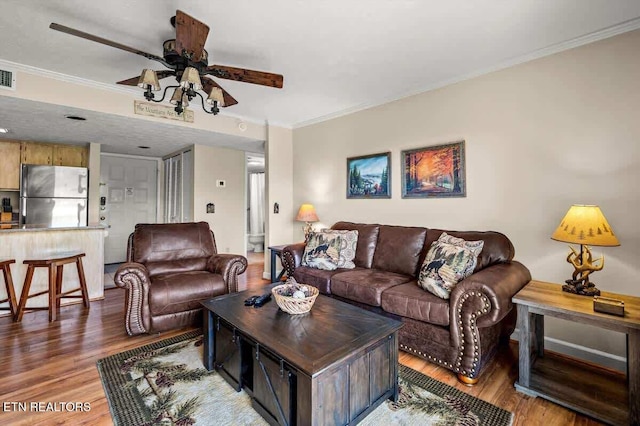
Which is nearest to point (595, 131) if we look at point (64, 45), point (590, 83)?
point (590, 83)

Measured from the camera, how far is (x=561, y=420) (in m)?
1.61

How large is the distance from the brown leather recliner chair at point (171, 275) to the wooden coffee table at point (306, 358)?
73 centimetres

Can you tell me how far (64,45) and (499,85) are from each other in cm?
378

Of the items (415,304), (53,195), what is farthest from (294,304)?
(53,195)

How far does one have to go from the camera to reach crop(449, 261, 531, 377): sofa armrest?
1826 millimetres

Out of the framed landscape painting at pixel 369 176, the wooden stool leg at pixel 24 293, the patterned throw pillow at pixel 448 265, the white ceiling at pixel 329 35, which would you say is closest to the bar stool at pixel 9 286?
the wooden stool leg at pixel 24 293

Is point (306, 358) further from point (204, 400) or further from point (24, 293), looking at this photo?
point (24, 293)

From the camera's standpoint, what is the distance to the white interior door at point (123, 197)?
5.78 meters

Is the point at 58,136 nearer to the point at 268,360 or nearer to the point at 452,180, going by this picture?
the point at 268,360

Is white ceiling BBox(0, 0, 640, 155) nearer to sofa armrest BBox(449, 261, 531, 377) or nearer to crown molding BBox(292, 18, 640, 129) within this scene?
crown molding BBox(292, 18, 640, 129)

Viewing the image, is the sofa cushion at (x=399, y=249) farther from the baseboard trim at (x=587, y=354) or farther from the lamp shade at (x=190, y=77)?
the lamp shade at (x=190, y=77)

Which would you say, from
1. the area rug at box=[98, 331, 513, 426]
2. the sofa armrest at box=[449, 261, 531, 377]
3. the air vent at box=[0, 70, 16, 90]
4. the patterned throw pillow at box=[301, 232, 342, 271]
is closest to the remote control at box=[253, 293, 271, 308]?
the area rug at box=[98, 331, 513, 426]

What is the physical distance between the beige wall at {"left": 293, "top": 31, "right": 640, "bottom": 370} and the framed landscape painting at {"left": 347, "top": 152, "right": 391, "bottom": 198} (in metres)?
0.12

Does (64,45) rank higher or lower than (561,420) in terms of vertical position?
higher
